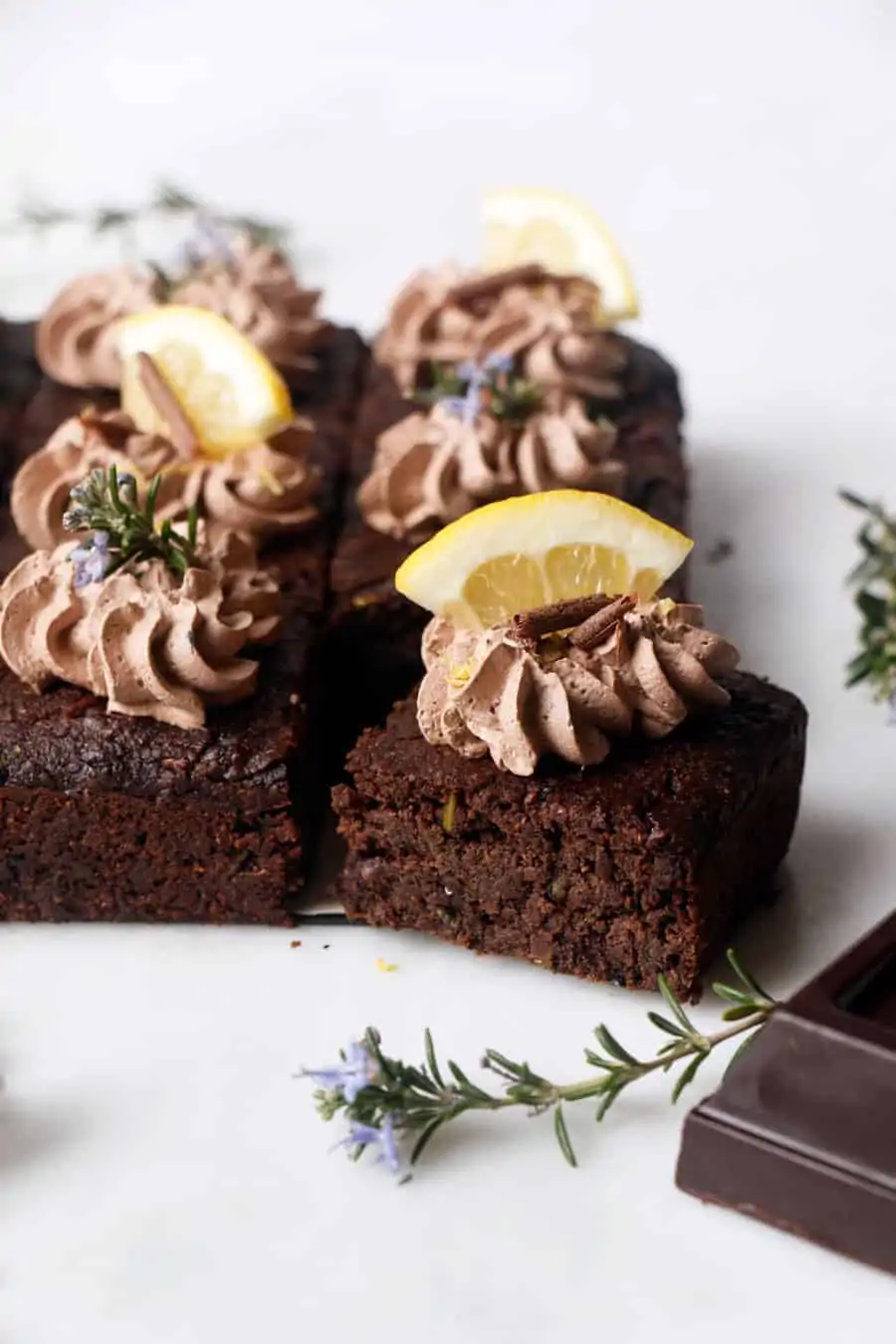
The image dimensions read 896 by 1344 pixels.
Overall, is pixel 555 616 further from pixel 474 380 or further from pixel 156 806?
pixel 474 380

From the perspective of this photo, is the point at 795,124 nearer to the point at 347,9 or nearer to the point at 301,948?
the point at 347,9

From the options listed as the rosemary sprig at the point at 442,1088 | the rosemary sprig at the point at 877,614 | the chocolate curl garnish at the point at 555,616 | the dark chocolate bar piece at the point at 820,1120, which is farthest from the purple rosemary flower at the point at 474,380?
the dark chocolate bar piece at the point at 820,1120

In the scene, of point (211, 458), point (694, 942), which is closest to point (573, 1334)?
point (694, 942)

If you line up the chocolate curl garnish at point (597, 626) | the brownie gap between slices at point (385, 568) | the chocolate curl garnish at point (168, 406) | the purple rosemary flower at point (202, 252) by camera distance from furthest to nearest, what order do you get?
the purple rosemary flower at point (202, 252), the chocolate curl garnish at point (168, 406), the brownie gap between slices at point (385, 568), the chocolate curl garnish at point (597, 626)

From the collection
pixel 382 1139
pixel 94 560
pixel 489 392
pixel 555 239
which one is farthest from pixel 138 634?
pixel 555 239

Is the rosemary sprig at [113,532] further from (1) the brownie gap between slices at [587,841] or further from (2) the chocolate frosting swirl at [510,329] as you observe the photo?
(2) the chocolate frosting swirl at [510,329]

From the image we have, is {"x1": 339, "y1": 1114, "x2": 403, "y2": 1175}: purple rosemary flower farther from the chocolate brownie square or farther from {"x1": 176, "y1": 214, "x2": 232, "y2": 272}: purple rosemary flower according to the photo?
{"x1": 176, "y1": 214, "x2": 232, "y2": 272}: purple rosemary flower
